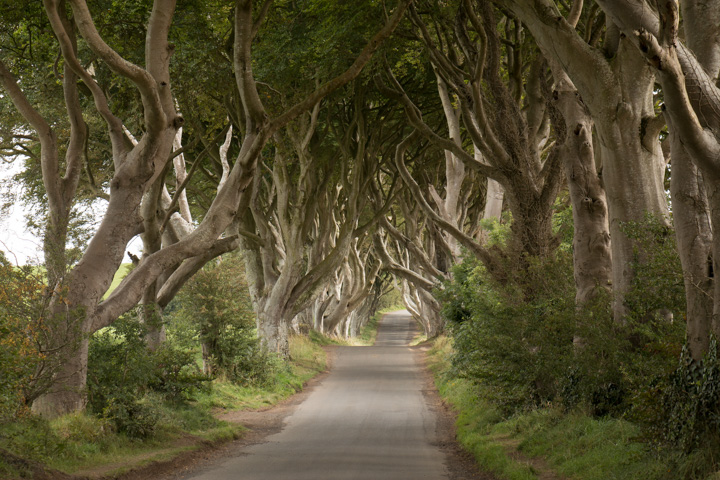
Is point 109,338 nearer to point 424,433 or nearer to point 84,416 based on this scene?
point 84,416

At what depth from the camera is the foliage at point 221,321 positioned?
16.3 metres

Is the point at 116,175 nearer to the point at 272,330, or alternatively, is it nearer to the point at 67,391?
the point at 67,391

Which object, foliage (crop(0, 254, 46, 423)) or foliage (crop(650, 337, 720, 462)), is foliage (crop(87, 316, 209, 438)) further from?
foliage (crop(650, 337, 720, 462))

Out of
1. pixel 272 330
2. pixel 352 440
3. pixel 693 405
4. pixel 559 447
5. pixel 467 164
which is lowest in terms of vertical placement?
pixel 352 440

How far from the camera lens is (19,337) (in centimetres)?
802

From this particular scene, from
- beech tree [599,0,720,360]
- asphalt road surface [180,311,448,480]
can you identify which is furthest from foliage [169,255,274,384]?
beech tree [599,0,720,360]

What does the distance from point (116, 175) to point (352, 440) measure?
5.83 m

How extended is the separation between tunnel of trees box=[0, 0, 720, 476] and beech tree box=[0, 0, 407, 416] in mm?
33

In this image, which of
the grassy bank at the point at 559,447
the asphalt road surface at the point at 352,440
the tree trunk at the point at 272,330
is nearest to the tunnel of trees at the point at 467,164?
the grassy bank at the point at 559,447

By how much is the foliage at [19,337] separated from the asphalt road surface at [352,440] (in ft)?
8.08

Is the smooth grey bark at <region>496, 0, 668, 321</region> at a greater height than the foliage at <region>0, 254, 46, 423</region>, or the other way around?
the smooth grey bark at <region>496, 0, 668, 321</region>

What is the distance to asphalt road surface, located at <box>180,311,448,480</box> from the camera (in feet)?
30.4

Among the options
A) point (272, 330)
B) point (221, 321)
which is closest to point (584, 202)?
point (221, 321)

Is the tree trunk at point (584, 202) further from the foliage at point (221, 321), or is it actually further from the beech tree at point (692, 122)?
the foliage at point (221, 321)
